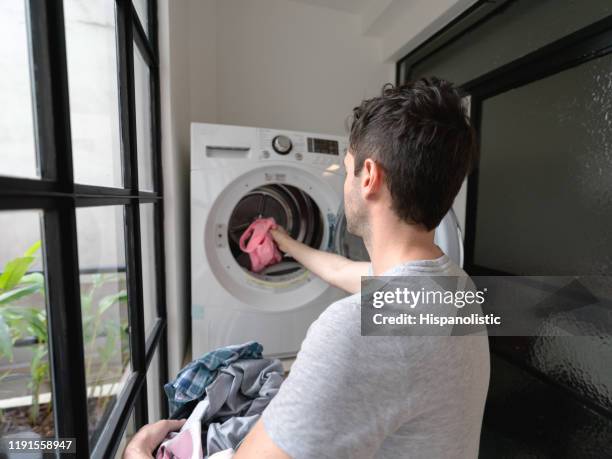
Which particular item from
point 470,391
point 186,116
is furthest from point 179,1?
point 470,391

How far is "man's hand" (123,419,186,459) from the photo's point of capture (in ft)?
2.10

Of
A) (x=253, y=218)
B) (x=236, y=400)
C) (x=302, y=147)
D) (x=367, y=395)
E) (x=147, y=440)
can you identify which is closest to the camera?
(x=367, y=395)

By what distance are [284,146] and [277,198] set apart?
294 mm

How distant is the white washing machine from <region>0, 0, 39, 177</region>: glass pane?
2.41 ft

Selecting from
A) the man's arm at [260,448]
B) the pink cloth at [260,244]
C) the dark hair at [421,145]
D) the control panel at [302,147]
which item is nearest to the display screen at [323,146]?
the control panel at [302,147]

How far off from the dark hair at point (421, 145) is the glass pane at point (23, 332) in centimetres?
58

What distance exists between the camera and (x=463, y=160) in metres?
0.60

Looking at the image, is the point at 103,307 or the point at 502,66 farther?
the point at 502,66

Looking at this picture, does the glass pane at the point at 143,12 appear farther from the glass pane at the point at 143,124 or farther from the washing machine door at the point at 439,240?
the washing machine door at the point at 439,240

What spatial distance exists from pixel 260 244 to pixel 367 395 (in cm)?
104

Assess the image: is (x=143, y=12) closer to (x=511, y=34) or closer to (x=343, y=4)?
(x=343, y=4)

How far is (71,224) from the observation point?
0.54m

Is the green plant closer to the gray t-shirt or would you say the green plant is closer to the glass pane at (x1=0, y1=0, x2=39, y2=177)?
the glass pane at (x1=0, y1=0, x2=39, y2=177)

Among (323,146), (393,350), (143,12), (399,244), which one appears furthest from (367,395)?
(143,12)
